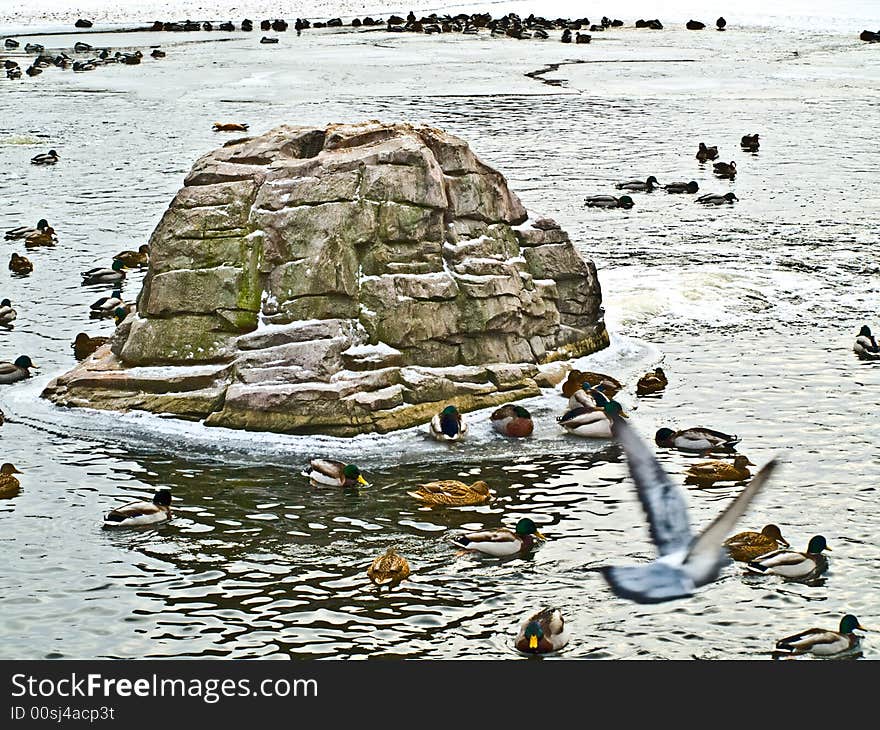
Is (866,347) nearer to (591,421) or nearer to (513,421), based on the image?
(591,421)

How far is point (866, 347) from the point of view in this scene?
21.9m

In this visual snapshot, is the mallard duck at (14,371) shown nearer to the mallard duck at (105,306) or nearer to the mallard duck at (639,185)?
the mallard duck at (105,306)

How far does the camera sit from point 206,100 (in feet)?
168

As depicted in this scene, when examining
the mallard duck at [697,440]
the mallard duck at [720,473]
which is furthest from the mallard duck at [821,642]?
the mallard duck at [697,440]

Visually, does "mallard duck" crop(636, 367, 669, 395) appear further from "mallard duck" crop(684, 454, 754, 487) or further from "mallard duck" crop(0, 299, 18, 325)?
"mallard duck" crop(0, 299, 18, 325)

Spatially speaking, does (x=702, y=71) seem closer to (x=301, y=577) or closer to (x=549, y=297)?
(x=549, y=297)

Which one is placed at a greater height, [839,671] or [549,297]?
[549,297]

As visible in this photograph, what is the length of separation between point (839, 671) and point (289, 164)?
11.6m

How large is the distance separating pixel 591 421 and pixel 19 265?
13985mm

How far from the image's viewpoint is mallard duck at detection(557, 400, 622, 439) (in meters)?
18.5

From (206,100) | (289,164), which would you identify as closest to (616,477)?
(289,164)

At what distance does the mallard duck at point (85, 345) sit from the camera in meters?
22.0

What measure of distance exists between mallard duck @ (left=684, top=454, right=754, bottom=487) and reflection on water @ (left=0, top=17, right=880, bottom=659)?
0.24 meters

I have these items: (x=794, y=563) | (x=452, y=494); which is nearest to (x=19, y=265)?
(x=452, y=494)
